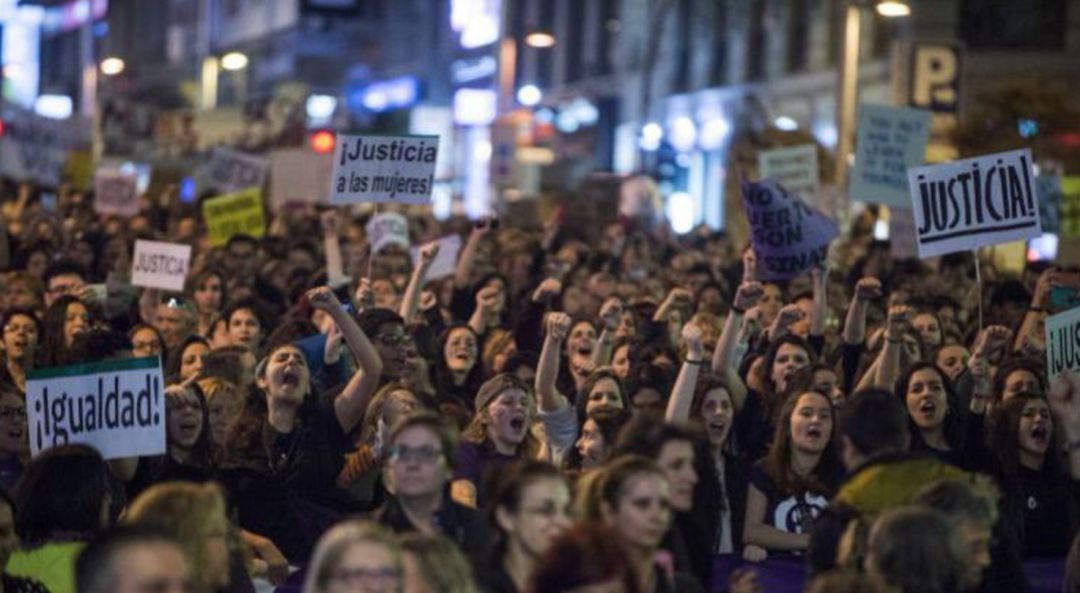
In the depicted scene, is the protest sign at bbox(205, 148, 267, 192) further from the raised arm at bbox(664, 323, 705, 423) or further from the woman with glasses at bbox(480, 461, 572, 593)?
the woman with glasses at bbox(480, 461, 572, 593)

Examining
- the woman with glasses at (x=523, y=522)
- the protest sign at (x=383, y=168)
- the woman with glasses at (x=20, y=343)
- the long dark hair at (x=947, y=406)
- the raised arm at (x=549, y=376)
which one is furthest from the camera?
the protest sign at (x=383, y=168)

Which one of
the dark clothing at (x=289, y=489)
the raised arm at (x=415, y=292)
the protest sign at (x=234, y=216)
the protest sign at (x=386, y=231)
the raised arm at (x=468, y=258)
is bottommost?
the dark clothing at (x=289, y=489)

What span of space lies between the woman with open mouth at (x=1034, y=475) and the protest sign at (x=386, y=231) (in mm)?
7526

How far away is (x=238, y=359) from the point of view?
11.3 metres

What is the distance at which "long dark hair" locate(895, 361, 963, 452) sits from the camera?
35.2ft

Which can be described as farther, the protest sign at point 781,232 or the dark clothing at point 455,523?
the protest sign at point 781,232

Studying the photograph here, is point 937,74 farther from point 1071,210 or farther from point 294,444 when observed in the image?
point 294,444

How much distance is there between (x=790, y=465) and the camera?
391 inches

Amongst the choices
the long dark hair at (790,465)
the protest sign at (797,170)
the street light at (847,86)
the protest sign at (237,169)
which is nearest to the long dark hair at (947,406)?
the long dark hair at (790,465)

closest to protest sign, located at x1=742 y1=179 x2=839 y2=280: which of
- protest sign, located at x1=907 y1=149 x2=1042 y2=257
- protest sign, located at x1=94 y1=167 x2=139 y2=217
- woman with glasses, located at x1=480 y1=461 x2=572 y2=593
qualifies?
protest sign, located at x1=907 y1=149 x2=1042 y2=257

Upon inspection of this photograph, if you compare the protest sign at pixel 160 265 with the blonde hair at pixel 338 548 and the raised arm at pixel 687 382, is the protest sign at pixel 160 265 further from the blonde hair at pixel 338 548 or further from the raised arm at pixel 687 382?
the blonde hair at pixel 338 548

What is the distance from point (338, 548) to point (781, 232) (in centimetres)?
880

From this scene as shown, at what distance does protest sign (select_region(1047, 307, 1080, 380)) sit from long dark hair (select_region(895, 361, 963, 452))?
1.58 ft

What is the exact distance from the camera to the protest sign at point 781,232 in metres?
14.5
